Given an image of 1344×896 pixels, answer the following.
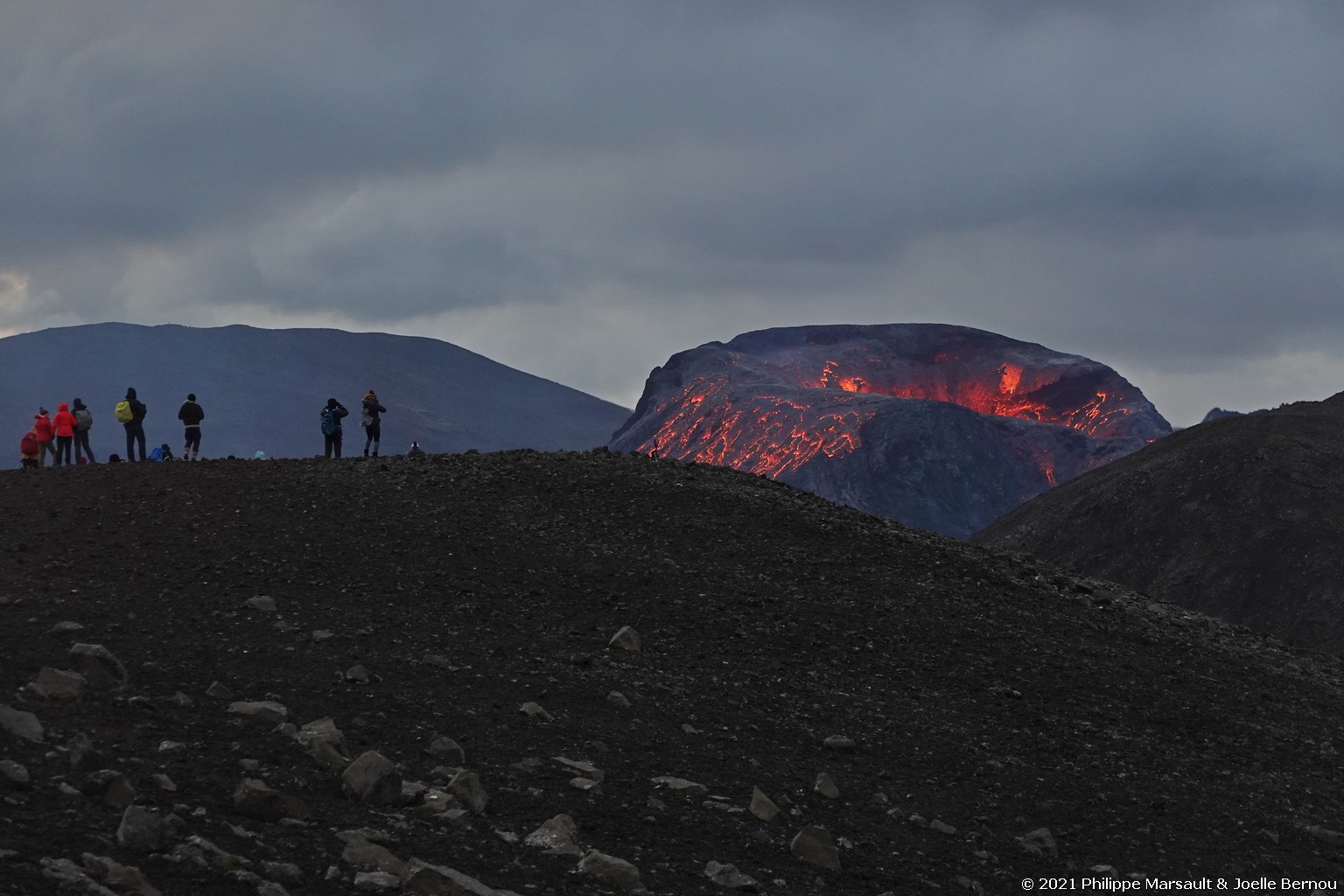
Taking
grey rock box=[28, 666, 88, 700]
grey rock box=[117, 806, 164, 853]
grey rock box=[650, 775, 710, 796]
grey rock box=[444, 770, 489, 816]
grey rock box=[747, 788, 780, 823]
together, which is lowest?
grey rock box=[747, 788, 780, 823]

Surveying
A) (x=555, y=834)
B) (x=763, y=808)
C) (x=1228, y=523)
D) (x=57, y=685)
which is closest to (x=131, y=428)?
(x=57, y=685)

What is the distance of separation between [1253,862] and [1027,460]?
15408cm

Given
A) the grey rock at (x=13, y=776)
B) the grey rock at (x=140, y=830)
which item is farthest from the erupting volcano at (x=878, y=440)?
the grey rock at (x=140, y=830)

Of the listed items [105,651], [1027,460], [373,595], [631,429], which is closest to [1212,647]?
[373,595]

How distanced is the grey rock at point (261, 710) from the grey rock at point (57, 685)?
1.35 meters

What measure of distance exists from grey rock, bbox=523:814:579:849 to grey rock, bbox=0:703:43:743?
→ 408 centimetres

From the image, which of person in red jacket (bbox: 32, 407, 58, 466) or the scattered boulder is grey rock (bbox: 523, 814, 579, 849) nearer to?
the scattered boulder

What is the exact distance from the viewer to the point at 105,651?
1256cm

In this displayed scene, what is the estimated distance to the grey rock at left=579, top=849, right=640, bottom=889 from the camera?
10.1 meters

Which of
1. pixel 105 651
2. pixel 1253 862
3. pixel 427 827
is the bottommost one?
pixel 1253 862

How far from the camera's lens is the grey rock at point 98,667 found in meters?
12.1

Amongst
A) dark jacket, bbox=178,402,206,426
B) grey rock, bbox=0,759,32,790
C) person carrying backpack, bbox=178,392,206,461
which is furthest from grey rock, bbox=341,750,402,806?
dark jacket, bbox=178,402,206,426

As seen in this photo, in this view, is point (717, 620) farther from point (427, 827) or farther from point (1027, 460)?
point (1027, 460)

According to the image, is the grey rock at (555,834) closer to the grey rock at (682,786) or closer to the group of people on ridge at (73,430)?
the grey rock at (682,786)
